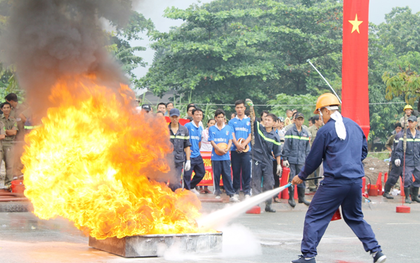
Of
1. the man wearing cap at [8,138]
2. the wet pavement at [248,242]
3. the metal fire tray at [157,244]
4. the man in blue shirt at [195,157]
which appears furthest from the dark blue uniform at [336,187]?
the man wearing cap at [8,138]

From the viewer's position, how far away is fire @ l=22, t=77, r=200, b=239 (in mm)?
6094

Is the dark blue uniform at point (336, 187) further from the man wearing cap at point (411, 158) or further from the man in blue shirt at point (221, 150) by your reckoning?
the man wearing cap at point (411, 158)

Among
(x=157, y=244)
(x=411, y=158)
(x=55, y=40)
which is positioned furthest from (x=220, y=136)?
(x=157, y=244)

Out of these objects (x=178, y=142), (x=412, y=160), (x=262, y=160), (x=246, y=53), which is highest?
(x=246, y=53)

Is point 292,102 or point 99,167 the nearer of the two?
point 99,167

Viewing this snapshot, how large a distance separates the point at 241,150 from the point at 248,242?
4.79 m

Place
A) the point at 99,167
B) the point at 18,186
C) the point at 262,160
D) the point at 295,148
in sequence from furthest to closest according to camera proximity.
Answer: the point at 295,148, the point at 262,160, the point at 18,186, the point at 99,167

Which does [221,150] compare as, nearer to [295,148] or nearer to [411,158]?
[295,148]

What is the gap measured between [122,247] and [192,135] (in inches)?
229

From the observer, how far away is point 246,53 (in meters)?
29.8

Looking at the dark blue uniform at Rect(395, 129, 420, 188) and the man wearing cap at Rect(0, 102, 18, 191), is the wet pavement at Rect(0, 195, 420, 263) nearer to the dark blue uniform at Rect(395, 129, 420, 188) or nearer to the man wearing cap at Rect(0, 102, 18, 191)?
the man wearing cap at Rect(0, 102, 18, 191)

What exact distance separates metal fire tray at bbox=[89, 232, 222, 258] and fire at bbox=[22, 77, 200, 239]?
0.13m

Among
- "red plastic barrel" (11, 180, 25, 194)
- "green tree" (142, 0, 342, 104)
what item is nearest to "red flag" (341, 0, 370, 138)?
"red plastic barrel" (11, 180, 25, 194)

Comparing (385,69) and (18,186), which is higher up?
(385,69)
